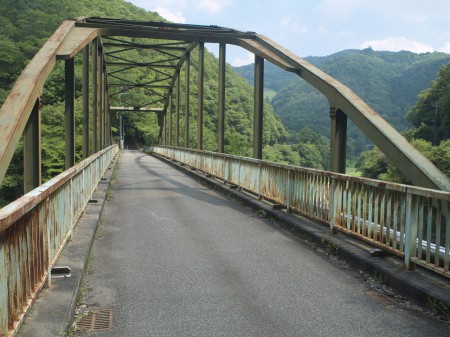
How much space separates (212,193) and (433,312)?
8.69 metres

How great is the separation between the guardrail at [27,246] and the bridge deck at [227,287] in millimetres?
515

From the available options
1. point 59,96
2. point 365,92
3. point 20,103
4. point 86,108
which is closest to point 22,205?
point 20,103

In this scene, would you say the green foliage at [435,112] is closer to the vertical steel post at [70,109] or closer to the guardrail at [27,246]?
the vertical steel post at [70,109]

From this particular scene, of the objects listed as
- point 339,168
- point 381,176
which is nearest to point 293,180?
point 339,168

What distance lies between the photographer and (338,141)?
7.56m

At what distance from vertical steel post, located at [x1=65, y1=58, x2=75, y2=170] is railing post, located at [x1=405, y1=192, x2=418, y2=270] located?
6.77 m

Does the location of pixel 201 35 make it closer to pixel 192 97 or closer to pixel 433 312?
pixel 433 312

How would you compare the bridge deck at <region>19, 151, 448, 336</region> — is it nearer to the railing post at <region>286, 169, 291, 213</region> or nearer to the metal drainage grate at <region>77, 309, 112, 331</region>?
the metal drainage grate at <region>77, 309, 112, 331</region>

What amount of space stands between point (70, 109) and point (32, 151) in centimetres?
345

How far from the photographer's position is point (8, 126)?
4.48m

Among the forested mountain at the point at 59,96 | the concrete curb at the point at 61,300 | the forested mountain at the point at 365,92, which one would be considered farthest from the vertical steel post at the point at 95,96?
the forested mountain at the point at 365,92

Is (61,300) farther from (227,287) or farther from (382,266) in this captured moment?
(382,266)

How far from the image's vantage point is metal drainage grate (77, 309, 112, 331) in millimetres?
3408

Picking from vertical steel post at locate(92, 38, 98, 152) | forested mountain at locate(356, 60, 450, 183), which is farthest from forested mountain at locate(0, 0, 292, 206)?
forested mountain at locate(356, 60, 450, 183)
